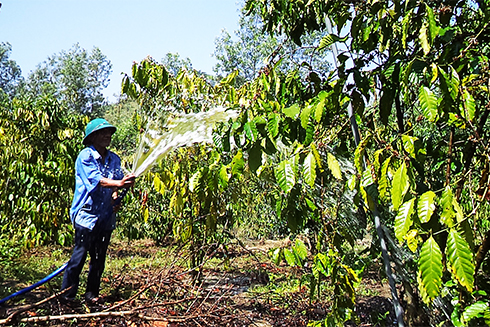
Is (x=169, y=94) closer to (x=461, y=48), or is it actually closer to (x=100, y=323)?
(x=100, y=323)

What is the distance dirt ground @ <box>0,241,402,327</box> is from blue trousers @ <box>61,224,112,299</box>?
142 mm

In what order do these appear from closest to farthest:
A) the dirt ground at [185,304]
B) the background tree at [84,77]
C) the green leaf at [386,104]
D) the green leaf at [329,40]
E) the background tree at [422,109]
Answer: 1. the background tree at [422,109]
2. the green leaf at [386,104]
3. the green leaf at [329,40]
4. the dirt ground at [185,304]
5. the background tree at [84,77]

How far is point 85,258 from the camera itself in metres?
3.62

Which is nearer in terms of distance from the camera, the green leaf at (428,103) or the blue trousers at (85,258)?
the green leaf at (428,103)

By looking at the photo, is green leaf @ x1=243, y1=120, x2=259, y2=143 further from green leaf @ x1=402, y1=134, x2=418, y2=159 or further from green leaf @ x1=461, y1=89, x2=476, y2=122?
green leaf @ x1=461, y1=89, x2=476, y2=122

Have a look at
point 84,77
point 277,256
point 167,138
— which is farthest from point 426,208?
point 84,77

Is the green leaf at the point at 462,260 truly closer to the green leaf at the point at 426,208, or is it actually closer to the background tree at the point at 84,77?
the green leaf at the point at 426,208

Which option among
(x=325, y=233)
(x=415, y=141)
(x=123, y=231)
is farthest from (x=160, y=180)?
(x=123, y=231)

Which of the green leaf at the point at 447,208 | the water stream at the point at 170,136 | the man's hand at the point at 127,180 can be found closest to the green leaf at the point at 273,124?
the green leaf at the point at 447,208

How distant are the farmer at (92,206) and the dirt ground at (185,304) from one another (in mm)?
225

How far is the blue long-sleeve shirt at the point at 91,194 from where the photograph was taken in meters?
3.45

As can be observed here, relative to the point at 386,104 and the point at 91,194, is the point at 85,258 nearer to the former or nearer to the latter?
the point at 91,194

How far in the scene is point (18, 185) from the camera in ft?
21.8

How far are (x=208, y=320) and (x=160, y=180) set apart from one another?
1.64m
